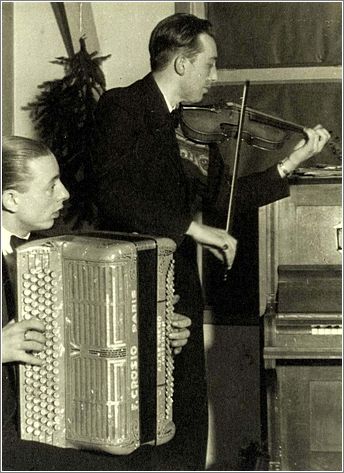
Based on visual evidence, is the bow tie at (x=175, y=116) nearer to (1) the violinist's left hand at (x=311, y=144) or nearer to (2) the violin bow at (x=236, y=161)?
(2) the violin bow at (x=236, y=161)

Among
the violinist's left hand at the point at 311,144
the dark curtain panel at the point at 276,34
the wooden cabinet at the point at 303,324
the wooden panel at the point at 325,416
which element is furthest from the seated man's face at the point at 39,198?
the dark curtain panel at the point at 276,34

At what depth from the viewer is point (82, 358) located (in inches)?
85.9

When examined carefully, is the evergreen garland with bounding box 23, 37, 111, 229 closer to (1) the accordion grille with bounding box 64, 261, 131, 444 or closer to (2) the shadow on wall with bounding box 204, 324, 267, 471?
(2) the shadow on wall with bounding box 204, 324, 267, 471

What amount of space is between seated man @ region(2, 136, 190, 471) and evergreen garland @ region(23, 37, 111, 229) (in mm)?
1227

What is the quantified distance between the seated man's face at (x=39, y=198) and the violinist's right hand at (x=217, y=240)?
0.58 meters

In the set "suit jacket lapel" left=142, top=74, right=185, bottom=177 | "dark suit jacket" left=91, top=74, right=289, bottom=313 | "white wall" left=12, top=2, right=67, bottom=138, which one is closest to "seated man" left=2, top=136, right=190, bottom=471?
"dark suit jacket" left=91, top=74, right=289, bottom=313

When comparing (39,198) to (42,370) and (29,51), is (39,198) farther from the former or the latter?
(29,51)

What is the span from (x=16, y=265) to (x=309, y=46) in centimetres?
232

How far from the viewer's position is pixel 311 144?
2898 millimetres

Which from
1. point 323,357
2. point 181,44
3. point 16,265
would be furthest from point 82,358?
point 181,44

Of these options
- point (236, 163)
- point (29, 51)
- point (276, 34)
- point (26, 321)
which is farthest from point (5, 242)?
point (276, 34)

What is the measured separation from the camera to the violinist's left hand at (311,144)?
290cm

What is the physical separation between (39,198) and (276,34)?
A: 2.02 meters

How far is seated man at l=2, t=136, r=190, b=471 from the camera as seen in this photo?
2115mm
